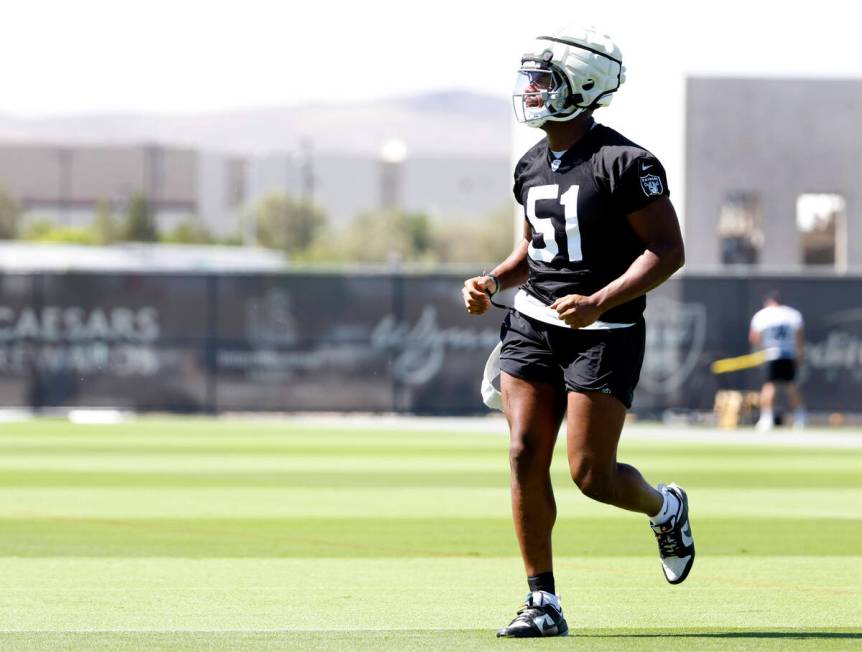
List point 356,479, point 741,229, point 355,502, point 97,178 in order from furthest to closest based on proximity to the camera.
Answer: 1. point 97,178
2. point 741,229
3. point 356,479
4. point 355,502

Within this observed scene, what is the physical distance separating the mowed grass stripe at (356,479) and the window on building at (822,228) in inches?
715

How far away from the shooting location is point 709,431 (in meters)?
25.6

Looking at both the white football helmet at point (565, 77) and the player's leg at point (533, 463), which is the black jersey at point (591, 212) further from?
the player's leg at point (533, 463)

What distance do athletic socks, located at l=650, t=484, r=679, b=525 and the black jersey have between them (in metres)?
0.80

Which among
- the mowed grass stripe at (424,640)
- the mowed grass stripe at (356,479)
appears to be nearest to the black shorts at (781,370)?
the mowed grass stripe at (356,479)

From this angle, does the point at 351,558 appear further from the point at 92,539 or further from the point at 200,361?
the point at 200,361

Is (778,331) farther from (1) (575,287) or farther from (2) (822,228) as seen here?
(1) (575,287)

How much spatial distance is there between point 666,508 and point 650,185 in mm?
1385

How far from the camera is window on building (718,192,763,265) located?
3494 cm

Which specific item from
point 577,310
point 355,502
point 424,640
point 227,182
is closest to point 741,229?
point 355,502

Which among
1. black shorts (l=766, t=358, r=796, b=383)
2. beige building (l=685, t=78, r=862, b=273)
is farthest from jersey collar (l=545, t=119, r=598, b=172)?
beige building (l=685, t=78, r=862, b=273)

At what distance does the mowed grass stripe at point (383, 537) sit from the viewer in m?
10.6

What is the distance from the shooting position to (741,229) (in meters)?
35.1

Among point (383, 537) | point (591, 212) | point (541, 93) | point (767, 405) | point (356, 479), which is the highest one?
point (541, 93)
